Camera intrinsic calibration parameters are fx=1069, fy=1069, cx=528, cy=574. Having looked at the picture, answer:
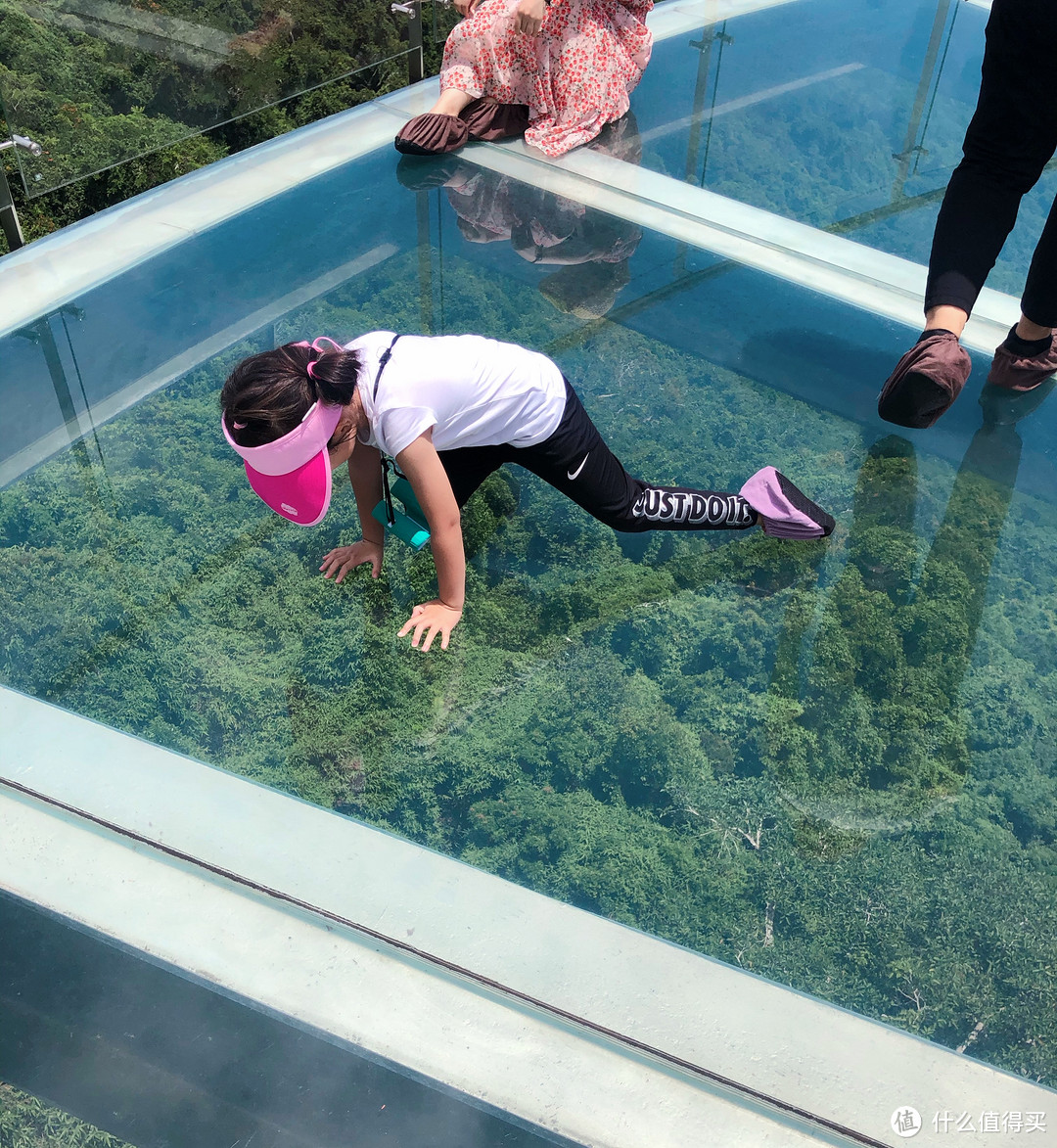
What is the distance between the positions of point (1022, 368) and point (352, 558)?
1.77m

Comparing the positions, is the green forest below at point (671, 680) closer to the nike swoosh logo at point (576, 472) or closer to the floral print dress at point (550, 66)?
the nike swoosh logo at point (576, 472)

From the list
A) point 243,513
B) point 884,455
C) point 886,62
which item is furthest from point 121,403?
point 886,62

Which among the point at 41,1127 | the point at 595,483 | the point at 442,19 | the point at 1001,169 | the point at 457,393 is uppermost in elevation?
the point at 1001,169

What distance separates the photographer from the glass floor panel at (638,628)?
1.80 meters

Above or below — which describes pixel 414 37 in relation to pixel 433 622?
above

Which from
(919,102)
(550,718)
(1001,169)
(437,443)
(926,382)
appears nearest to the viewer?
(550,718)

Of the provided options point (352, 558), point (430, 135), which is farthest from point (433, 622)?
point (430, 135)

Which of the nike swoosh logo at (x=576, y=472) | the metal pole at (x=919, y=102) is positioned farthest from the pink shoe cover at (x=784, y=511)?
the metal pole at (x=919, y=102)

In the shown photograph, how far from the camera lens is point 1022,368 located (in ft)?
8.99

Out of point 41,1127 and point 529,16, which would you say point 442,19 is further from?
point 41,1127

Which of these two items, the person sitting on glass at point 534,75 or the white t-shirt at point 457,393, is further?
the person sitting on glass at point 534,75

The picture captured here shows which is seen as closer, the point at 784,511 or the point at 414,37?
the point at 784,511

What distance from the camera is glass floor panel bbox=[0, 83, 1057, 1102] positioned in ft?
5.90

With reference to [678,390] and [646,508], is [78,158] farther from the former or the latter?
[646,508]
